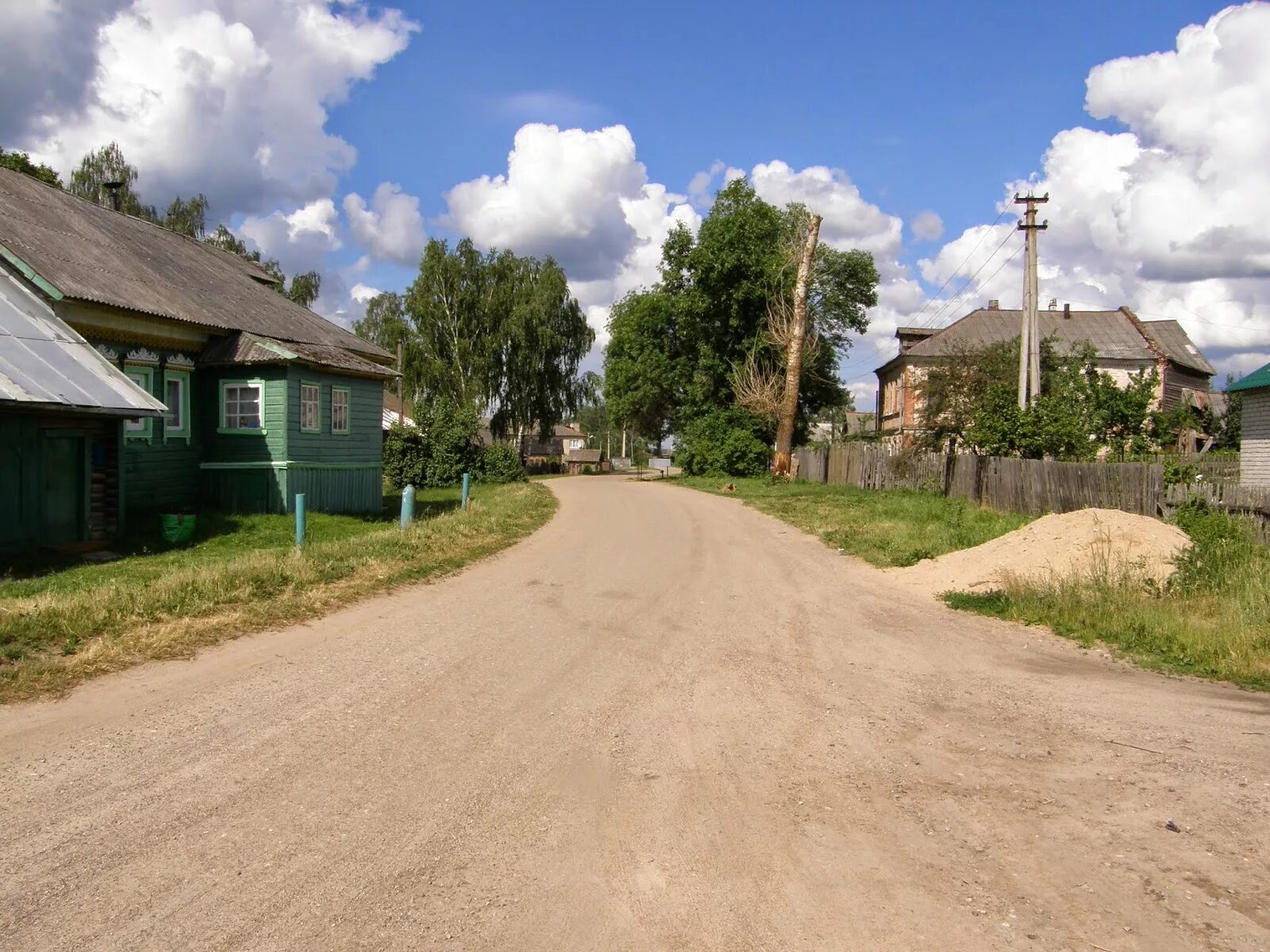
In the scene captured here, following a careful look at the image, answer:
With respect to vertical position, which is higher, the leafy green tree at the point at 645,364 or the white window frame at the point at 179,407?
the leafy green tree at the point at 645,364

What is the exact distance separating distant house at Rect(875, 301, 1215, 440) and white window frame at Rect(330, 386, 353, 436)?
29038 mm

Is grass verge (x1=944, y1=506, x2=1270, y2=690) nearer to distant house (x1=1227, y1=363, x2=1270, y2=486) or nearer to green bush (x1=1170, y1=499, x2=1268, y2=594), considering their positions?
green bush (x1=1170, y1=499, x2=1268, y2=594)

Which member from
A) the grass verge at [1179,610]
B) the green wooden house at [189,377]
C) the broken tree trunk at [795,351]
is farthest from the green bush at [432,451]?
the grass verge at [1179,610]

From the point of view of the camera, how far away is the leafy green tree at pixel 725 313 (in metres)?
44.5

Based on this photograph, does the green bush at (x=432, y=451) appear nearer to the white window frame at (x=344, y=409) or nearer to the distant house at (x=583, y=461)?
the white window frame at (x=344, y=409)

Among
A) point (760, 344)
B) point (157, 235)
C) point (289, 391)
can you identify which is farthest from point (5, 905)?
point (760, 344)

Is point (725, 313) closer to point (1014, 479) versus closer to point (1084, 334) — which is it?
point (1084, 334)

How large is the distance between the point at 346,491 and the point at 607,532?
6947 millimetres

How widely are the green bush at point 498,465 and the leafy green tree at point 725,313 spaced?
11745 millimetres

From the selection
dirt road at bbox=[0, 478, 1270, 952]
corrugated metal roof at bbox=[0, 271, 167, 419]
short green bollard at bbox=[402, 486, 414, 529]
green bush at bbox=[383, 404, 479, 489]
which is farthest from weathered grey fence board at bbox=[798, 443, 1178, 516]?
corrugated metal roof at bbox=[0, 271, 167, 419]

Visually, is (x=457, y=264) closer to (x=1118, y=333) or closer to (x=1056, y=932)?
(x=1118, y=333)

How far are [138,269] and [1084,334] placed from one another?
4199 centimetres

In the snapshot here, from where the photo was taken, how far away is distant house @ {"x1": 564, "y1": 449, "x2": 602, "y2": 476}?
3730 inches

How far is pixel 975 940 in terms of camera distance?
3.62m
